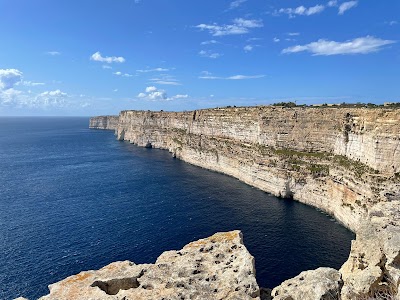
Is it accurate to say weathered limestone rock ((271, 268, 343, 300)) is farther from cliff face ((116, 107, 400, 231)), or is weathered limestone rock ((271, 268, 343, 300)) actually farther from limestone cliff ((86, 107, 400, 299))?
cliff face ((116, 107, 400, 231))

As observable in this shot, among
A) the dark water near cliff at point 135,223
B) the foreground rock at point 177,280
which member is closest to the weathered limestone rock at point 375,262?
the foreground rock at point 177,280

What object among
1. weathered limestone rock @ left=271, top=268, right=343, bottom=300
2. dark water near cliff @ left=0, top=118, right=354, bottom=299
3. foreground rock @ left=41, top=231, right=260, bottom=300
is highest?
weathered limestone rock @ left=271, top=268, right=343, bottom=300

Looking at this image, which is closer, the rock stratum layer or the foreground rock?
the foreground rock

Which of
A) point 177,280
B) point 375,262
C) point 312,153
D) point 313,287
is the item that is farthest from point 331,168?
point 177,280

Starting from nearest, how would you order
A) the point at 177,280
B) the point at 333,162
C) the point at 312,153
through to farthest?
the point at 177,280
the point at 333,162
the point at 312,153

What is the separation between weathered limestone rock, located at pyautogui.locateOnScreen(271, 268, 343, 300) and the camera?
18359mm

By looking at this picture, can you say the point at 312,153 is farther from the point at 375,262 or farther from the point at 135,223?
the point at 375,262

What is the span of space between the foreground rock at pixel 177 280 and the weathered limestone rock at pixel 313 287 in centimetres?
186

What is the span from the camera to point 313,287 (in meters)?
18.8

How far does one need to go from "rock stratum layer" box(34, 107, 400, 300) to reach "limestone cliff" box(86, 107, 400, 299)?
0.07m

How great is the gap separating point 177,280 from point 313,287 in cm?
833

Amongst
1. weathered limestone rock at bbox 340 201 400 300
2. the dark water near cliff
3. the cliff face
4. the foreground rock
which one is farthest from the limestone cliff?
the dark water near cliff

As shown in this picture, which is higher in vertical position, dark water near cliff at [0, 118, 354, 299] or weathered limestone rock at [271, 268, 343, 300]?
weathered limestone rock at [271, 268, 343, 300]

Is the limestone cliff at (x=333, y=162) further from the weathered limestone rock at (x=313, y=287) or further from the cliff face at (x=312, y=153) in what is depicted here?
the weathered limestone rock at (x=313, y=287)
